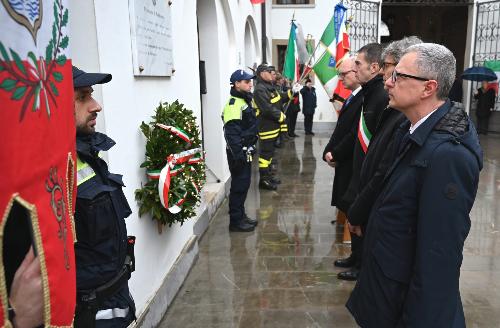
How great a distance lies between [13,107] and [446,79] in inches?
72.1

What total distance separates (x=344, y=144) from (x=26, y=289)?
11.9 ft

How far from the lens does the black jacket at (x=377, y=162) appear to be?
8.18ft

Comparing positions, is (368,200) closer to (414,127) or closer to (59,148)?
(414,127)

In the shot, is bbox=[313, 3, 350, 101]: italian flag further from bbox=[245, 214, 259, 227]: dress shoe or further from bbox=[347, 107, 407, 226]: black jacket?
bbox=[347, 107, 407, 226]: black jacket

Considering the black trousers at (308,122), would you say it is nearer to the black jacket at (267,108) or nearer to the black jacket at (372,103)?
the black jacket at (267,108)

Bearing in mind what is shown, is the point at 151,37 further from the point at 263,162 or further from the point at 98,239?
the point at 263,162

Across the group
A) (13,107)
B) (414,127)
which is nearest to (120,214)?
(13,107)

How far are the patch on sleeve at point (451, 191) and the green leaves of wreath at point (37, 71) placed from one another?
152cm

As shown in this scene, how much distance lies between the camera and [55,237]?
3.36 ft

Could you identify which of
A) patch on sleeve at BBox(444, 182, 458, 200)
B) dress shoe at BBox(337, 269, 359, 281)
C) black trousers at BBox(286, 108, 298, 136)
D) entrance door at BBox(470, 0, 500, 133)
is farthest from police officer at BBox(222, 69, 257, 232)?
entrance door at BBox(470, 0, 500, 133)

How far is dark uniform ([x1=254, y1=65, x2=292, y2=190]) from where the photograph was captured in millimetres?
7531

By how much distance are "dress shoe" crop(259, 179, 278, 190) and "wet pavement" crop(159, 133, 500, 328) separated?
54 cm

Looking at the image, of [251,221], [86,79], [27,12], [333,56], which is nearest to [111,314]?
[86,79]

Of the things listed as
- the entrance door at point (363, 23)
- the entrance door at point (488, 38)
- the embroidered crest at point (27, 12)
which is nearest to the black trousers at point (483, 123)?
the entrance door at point (488, 38)
